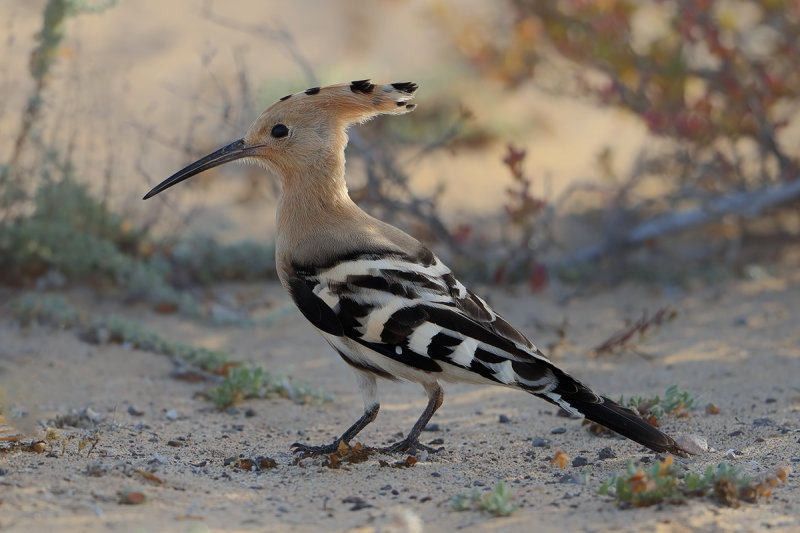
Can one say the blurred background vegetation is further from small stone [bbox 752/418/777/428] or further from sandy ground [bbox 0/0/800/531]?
small stone [bbox 752/418/777/428]

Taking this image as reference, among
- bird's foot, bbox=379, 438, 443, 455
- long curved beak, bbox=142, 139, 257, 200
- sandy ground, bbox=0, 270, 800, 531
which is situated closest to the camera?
sandy ground, bbox=0, 270, 800, 531

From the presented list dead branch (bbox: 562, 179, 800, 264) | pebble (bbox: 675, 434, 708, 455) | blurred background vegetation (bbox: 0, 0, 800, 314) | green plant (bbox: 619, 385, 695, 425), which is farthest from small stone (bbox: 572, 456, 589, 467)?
dead branch (bbox: 562, 179, 800, 264)

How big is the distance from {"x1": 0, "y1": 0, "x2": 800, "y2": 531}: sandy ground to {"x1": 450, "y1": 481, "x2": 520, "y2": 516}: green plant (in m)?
0.03

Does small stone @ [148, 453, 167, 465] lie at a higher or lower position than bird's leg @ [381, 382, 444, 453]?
lower

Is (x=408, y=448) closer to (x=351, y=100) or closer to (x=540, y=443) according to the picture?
(x=540, y=443)

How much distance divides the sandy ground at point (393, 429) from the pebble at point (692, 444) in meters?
0.04

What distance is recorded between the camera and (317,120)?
393cm

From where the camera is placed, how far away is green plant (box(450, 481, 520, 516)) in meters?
2.89

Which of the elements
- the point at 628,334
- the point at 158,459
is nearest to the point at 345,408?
the point at 158,459

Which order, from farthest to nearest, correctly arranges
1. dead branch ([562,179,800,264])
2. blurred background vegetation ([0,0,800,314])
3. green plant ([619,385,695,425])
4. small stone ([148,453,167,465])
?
dead branch ([562,179,800,264]) → blurred background vegetation ([0,0,800,314]) → green plant ([619,385,695,425]) → small stone ([148,453,167,465])

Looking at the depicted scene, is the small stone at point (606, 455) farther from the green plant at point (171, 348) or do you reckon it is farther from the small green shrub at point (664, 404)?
the green plant at point (171, 348)

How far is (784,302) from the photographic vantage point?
18.7ft

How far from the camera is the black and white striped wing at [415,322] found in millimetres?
3346

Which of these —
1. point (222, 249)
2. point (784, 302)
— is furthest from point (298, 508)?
point (784, 302)
